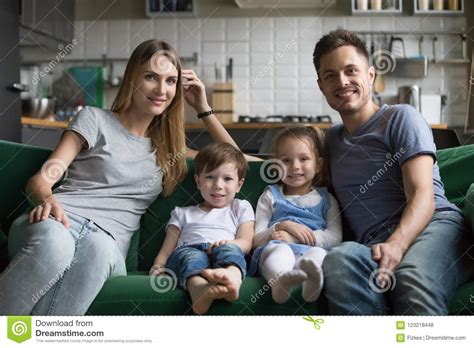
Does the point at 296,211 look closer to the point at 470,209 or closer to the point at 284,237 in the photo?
the point at 284,237

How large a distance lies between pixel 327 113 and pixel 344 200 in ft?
8.04

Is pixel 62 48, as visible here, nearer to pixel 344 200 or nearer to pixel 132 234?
pixel 132 234

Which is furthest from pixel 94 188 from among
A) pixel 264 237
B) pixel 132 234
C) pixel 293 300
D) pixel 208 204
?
pixel 293 300

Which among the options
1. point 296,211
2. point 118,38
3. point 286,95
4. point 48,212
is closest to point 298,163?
point 296,211

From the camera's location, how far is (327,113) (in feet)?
12.3

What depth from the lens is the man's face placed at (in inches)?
52.1

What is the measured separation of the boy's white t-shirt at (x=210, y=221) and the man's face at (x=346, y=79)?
314mm

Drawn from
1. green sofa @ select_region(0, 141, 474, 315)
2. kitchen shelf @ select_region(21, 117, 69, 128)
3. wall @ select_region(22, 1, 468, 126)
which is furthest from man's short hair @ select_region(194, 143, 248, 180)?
wall @ select_region(22, 1, 468, 126)

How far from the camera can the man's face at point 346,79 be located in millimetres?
1322

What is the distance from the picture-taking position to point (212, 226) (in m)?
1.35

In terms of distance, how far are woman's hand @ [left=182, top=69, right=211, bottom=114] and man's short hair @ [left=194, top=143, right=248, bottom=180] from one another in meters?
0.14

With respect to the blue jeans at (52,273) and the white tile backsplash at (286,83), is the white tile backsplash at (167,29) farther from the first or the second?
the blue jeans at (52,273)

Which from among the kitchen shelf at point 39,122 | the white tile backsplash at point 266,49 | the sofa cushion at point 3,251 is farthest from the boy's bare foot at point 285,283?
the white tile backsplash at point 266,49
